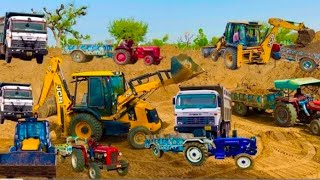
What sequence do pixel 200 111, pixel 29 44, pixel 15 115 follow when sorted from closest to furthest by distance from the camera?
pixel 29 44 < pixel 15 115 < pixel 200 111

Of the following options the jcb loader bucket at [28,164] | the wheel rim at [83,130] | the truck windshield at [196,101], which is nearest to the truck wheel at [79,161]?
the jcb loader bucket at [28,164]

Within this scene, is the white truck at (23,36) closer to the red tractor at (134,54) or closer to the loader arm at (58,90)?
the loader arm at (58,90)

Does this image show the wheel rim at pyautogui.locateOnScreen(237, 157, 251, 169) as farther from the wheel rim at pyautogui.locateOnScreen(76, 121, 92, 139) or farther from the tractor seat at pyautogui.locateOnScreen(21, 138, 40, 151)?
the wheel rim at pyautogui.locateOnScreen(76, 121, 92, 139)

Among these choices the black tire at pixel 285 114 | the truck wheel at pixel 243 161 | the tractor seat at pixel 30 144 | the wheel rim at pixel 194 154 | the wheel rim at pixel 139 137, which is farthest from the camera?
the black tire at pixel 285 114

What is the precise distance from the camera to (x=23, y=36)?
495 inches

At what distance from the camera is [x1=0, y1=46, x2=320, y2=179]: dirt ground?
18.9 m

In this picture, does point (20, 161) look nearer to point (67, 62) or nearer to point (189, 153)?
point (189, 153)

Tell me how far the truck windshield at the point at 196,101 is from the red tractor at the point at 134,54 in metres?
16.1

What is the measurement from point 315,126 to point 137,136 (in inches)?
473

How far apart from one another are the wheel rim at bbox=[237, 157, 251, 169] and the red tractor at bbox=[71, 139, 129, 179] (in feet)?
8.71

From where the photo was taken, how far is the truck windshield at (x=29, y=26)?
42.0 ft

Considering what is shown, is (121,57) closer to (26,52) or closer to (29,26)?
(29,26)

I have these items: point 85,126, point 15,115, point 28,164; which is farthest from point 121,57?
point 28,164

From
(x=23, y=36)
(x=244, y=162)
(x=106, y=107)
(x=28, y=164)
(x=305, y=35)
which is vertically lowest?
(x=244, y=162)
